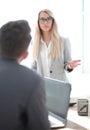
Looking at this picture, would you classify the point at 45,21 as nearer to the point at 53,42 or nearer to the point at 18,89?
the point at 53,42

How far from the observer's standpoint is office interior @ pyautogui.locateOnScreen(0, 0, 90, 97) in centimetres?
428

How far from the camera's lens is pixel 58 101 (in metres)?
2.07

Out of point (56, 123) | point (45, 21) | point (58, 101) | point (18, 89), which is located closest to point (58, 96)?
point (58, 101)

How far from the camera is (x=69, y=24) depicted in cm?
476

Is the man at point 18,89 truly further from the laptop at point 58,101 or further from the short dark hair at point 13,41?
the laptop at point 58,101

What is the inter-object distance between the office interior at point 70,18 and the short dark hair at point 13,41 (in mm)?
2779

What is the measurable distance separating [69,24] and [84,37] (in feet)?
1.31

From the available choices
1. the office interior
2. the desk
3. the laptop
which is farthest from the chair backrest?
the office interior

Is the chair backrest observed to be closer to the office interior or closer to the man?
the man

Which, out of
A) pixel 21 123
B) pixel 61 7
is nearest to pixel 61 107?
pixel 21 123

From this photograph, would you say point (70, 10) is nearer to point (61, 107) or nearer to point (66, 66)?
point (66, 66)

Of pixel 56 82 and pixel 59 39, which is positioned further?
pixel 59 39

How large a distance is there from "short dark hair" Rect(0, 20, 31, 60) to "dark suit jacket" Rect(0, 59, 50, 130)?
2.0 inches

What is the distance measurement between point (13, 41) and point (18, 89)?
221mm
